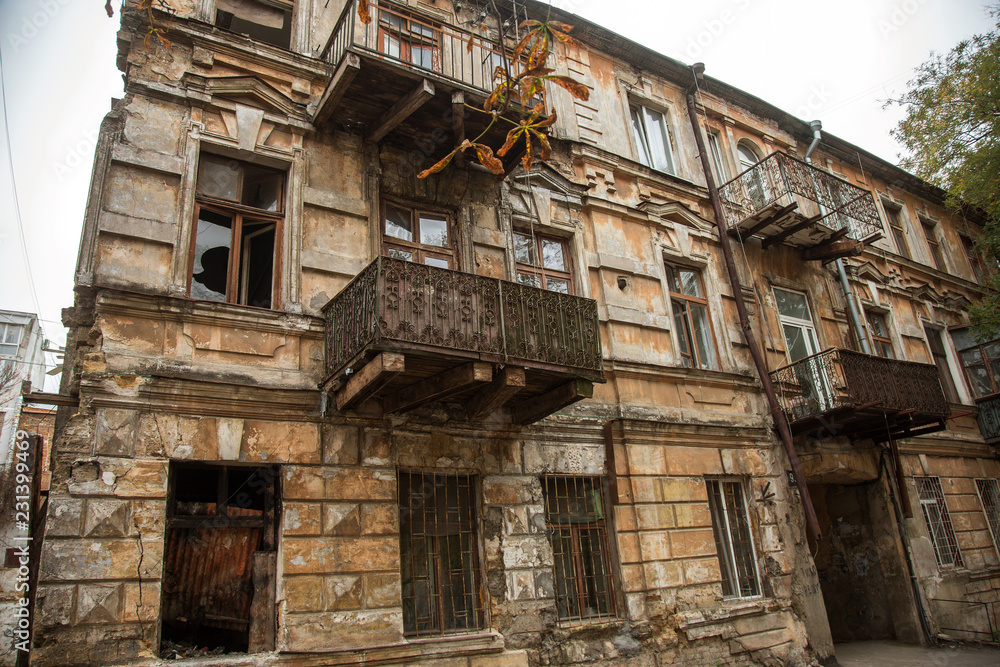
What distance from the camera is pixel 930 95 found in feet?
43.0

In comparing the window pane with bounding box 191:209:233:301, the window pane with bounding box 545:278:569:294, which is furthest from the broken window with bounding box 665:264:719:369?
the window pane with bounding box 191:209:233:301

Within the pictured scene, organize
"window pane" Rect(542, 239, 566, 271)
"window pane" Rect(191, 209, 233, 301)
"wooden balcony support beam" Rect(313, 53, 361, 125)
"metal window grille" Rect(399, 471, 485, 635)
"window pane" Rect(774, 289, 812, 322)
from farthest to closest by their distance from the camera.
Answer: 1. "window pane" Rect(774, 289, 812, 322)
2. "window pane" Rect(542, 239, 566, 271)
3. "wooden balcony support beam" Rect(313, 53, 361, 125)
4. "window pane" Rect(191, 209, 233, 301)
5. "metal window grille" Rect(399, 471, 485, 635)

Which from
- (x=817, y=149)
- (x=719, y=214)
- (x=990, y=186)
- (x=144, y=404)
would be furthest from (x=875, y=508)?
(x=144, y=404)

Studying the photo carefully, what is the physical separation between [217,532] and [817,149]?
47.1 feet

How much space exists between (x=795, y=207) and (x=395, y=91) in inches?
277

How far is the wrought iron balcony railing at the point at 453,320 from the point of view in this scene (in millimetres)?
6066

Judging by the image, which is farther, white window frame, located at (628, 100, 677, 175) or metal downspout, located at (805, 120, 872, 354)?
metal downspout, located at (805, 120, 872, 354)

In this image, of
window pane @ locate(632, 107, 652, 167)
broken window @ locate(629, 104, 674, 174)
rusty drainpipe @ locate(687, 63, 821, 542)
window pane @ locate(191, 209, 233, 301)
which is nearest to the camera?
window pane @ locate(191, 209, 233, 301)

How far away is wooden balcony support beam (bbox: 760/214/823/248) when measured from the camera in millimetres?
11383

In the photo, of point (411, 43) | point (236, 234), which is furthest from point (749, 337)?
point (236, 234)

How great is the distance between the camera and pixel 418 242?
8.19 m

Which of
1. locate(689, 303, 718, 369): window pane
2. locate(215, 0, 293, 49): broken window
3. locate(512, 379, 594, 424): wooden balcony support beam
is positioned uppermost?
locate(215, 0, 293, 49): broken window

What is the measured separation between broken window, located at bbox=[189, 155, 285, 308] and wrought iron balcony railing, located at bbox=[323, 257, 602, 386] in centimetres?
98

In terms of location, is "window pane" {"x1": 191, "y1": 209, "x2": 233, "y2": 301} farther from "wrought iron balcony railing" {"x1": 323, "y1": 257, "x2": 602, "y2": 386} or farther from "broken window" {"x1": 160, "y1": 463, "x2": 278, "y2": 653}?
"broken window" {"x1": 160, "y1": 463, "x2": 278, "y2": 653}
